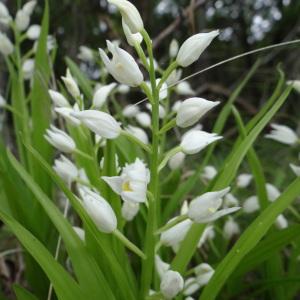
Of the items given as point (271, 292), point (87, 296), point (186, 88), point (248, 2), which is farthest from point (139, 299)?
A: point (248, 2)

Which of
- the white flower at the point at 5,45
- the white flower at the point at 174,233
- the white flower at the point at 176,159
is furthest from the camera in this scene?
the white flower at the point at 5,45

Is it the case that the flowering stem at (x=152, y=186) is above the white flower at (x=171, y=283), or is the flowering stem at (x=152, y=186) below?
above

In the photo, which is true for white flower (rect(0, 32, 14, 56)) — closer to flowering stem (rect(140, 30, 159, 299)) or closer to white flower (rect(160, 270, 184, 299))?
flowering stem (rect(140, 30, 159, 299))

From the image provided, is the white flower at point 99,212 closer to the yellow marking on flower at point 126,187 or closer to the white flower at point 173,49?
the yellow marking on flower at point 126,187

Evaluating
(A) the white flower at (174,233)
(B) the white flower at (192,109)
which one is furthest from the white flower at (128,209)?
(B) the white flower at (192,109)

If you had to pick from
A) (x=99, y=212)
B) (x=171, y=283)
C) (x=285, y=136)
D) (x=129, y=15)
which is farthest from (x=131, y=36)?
(x=285, y=136)

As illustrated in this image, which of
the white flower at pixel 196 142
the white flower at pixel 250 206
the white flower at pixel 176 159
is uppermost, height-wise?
the white flower at pixel 196 142

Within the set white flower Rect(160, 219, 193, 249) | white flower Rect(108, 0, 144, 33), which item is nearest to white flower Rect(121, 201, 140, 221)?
white flower Rect(160, 219, 193, 249)

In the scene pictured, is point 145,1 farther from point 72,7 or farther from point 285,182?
point 285,182
